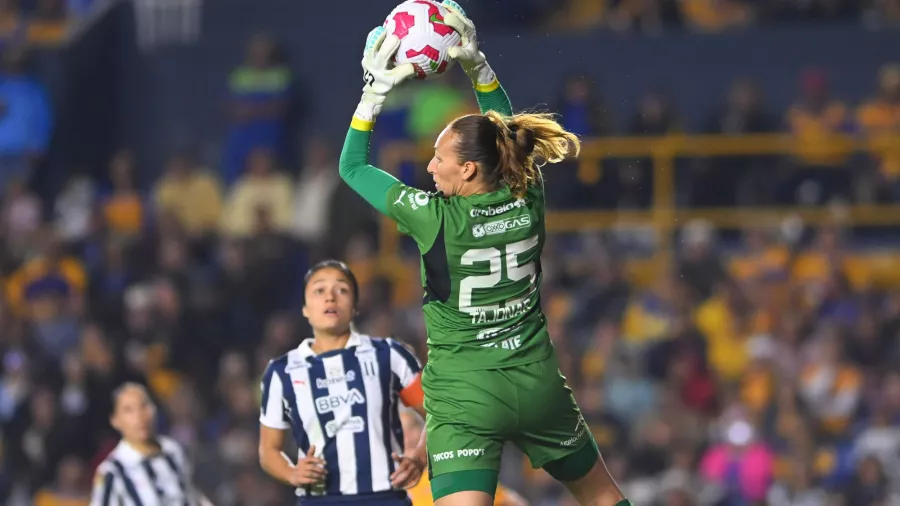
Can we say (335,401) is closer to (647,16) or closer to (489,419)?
(489,419)

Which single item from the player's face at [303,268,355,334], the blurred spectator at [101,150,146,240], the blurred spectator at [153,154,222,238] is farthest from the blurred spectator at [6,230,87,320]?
the player's face at [303,268,355,334]

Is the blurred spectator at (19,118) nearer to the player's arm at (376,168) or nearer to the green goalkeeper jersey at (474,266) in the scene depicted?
the player's arm at (376,168)

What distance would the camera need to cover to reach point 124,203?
15766 mm

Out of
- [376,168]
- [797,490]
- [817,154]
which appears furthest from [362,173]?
[817,154]

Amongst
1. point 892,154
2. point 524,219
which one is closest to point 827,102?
point 892,154

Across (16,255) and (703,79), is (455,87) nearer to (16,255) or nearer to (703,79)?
(703,79)

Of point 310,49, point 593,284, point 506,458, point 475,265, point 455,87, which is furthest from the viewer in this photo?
point 310,49

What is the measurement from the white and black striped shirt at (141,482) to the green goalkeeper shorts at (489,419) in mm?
2663

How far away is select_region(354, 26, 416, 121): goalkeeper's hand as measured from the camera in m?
6.55

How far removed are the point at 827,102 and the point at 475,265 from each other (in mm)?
9219

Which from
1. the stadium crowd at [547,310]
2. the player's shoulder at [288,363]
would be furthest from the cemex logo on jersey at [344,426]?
the stadium crowd at [547,310]

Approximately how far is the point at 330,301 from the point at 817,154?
8.28m

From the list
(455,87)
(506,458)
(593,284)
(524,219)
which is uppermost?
(455,87)

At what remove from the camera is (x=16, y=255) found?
15.3 m
